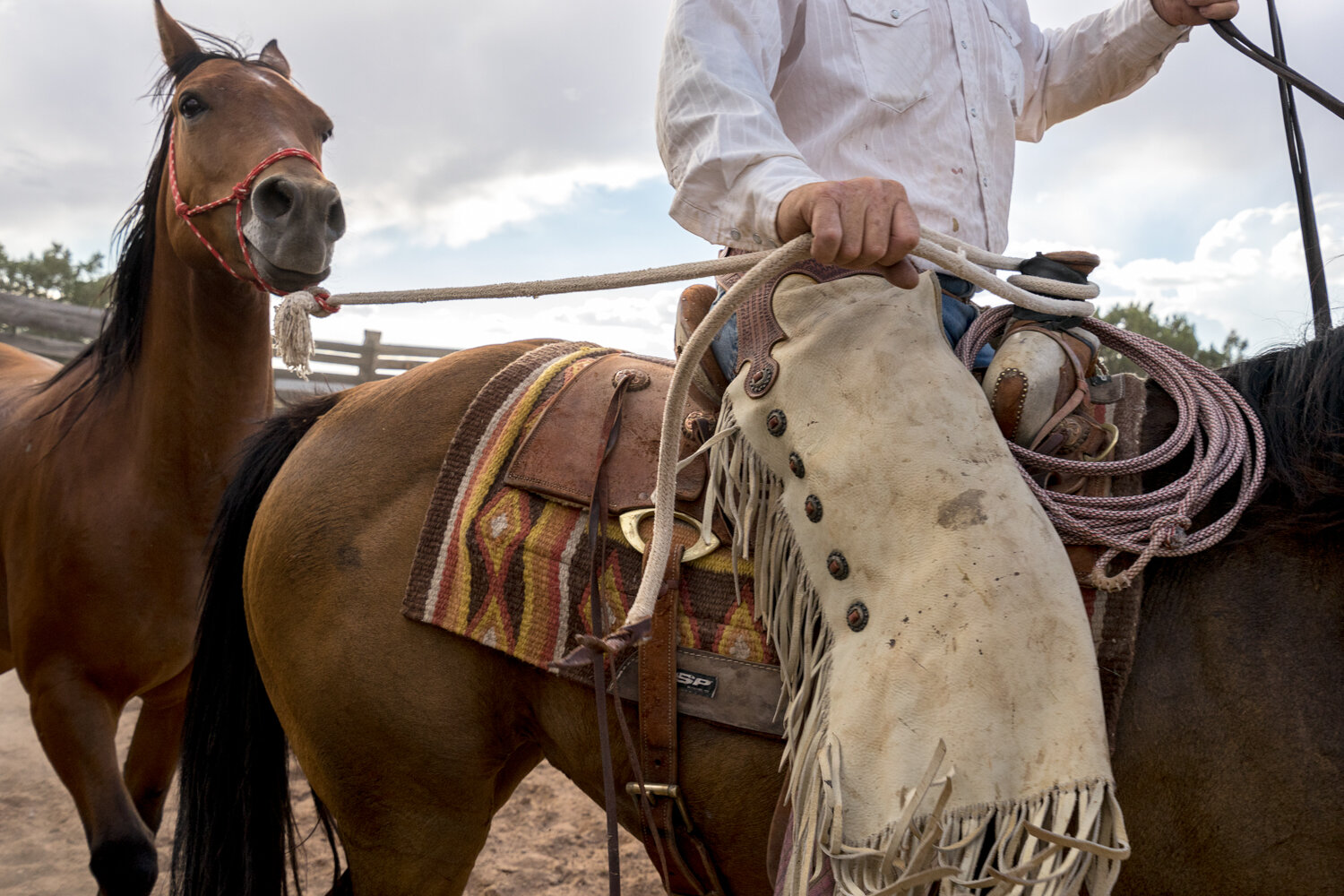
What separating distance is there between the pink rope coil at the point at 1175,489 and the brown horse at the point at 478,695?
0.05 m

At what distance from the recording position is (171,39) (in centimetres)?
263

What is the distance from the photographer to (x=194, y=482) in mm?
2496

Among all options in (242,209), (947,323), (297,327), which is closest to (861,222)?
(947,323)

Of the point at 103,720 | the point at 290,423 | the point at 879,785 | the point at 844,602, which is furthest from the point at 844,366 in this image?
the point at 103,720

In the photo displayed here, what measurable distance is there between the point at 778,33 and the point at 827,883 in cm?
130

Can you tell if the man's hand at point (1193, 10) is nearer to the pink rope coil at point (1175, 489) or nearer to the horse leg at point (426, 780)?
the pink rope coil at point (1175, 489)

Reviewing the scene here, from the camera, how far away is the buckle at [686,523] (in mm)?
1396

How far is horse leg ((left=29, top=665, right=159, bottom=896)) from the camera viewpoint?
7.56 feet

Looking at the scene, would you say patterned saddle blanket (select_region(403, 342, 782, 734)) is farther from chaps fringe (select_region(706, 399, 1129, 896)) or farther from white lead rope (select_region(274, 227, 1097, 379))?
white lead rope (select_region(274, 227, 1097, 379))

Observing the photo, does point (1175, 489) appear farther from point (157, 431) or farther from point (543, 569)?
point (157, 431)

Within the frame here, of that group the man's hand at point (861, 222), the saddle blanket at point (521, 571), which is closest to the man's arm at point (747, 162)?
the man's hand at point (861, 222)

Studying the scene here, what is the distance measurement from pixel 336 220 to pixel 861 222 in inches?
66.5

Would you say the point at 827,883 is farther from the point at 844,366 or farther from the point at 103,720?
the point at 103,720

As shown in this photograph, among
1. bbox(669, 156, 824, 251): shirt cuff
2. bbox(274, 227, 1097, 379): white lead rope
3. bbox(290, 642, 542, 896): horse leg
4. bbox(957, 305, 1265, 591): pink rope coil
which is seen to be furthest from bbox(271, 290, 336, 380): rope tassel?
bbox(957, 305, 1265, 591): pink rope coil
